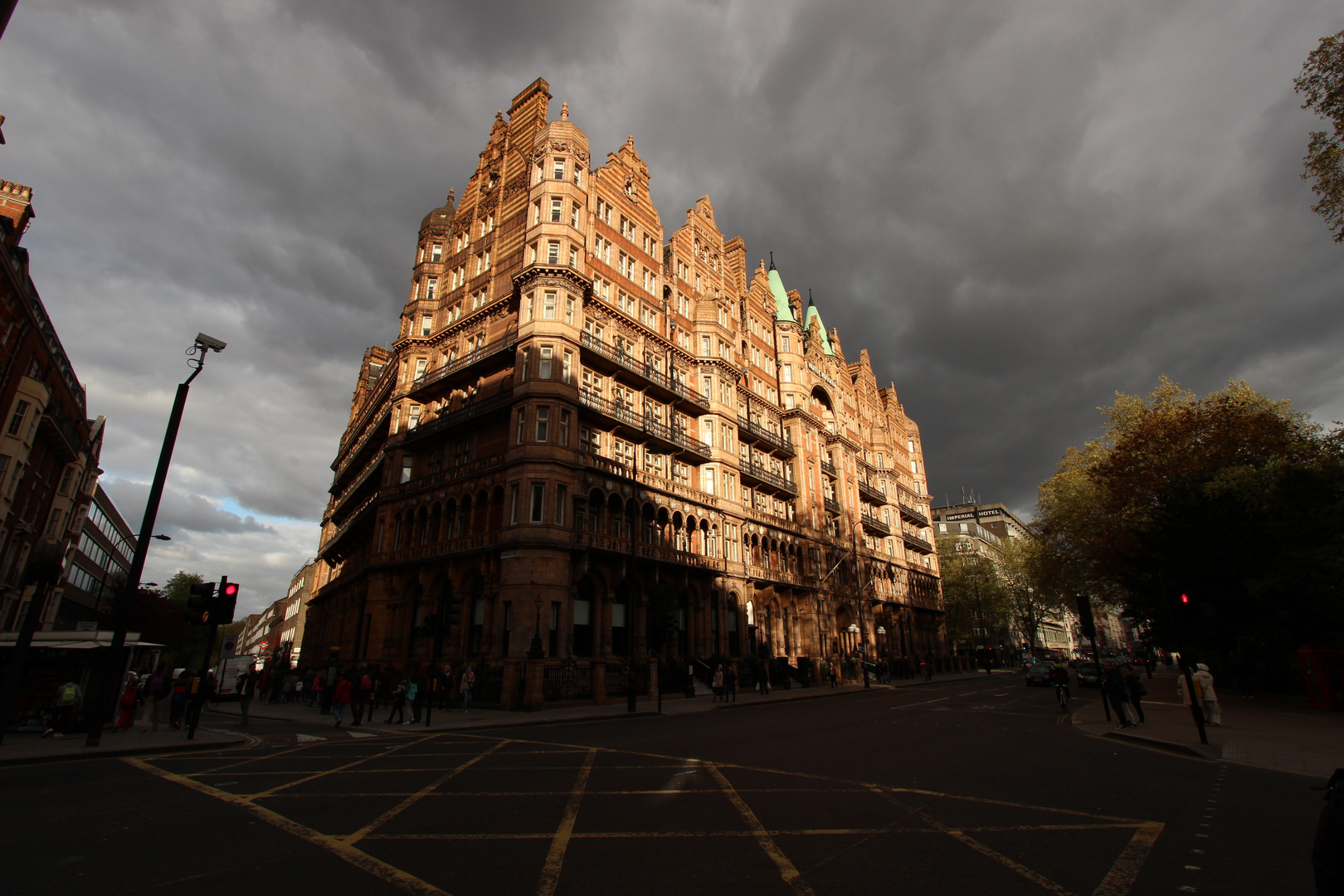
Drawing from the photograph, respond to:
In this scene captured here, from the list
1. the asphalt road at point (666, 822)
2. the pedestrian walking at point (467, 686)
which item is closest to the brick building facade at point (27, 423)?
the pedestrian walking at point (467, 686)

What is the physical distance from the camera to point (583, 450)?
102 feet

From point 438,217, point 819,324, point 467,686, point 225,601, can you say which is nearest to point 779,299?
point 819,324

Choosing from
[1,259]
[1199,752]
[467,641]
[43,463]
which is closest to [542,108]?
[1,259]

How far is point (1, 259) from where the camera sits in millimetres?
23422

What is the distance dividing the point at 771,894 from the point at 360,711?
65.1 ft

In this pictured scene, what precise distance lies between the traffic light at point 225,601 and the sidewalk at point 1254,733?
22324mm

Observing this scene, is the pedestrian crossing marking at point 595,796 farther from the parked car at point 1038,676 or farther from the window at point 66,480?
the parked car at point 1038,676

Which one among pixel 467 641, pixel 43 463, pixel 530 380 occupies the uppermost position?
pixel 530 380

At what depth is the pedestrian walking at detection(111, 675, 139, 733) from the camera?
54.1 feet

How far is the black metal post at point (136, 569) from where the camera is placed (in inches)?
538

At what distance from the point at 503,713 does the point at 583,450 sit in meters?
12.8

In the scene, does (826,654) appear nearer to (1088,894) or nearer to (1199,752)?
(1199,752)

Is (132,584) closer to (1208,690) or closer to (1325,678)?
(1208,690)

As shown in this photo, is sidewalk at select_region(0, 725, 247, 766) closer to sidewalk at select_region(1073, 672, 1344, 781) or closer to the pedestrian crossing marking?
the pedestrian crossing marking
